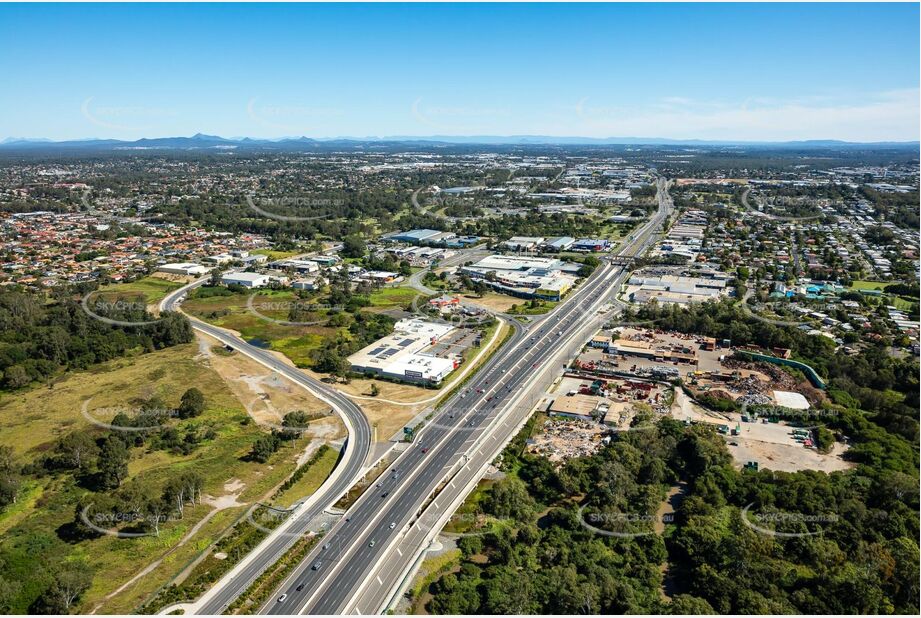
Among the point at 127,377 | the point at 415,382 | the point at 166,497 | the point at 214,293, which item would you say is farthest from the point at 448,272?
the point at 166,497

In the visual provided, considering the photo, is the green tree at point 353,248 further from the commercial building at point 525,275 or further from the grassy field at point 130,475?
the grassy field at point 130,475

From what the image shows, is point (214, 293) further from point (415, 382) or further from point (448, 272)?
point (415, 382)

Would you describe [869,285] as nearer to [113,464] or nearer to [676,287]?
[676,287]

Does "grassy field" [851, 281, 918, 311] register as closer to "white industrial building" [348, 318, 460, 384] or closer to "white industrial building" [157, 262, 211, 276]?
"white industrial building" [348, 318, 460, 384]

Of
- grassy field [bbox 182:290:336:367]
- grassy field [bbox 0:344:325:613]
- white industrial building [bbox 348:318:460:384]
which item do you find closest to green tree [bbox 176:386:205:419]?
grassy field [bbox 0:344:325:613]
